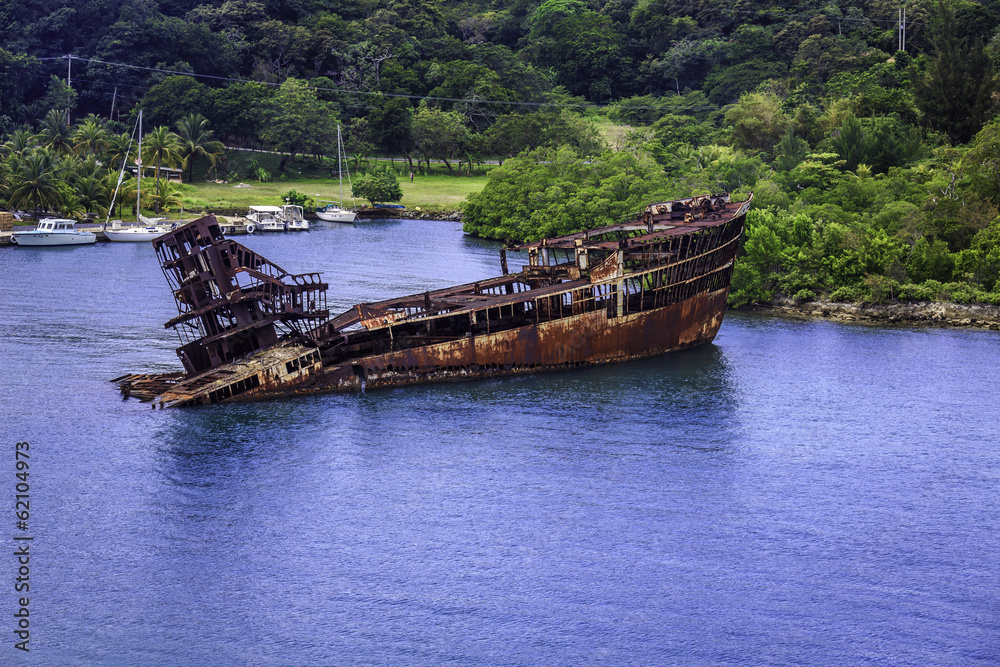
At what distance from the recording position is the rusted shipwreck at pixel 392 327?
5666cm

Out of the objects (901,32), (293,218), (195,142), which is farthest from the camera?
(901,32)

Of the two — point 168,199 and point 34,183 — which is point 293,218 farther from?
point 34,183

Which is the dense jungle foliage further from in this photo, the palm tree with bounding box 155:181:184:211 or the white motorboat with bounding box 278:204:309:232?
the white motorboat with bounding box 278:204:309:232

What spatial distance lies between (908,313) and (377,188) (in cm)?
9047

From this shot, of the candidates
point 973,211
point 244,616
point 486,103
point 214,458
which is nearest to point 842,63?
point 486,103

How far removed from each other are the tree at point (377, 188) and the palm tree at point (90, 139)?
114 ft

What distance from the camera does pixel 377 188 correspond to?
15262 centimetres

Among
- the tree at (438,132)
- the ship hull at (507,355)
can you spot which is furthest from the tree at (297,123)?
the ship hull at (507,355)

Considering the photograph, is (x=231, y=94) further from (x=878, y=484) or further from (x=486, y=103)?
(x=878, y=484)

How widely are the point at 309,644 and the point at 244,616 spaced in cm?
293

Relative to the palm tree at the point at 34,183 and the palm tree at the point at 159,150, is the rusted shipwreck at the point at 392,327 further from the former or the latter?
the palm tree at the point at 159,150

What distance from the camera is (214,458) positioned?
156ft

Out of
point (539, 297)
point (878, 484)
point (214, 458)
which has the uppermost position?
point (539, 297)

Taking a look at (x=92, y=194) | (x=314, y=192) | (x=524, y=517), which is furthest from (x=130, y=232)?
(x=524, y=517)
